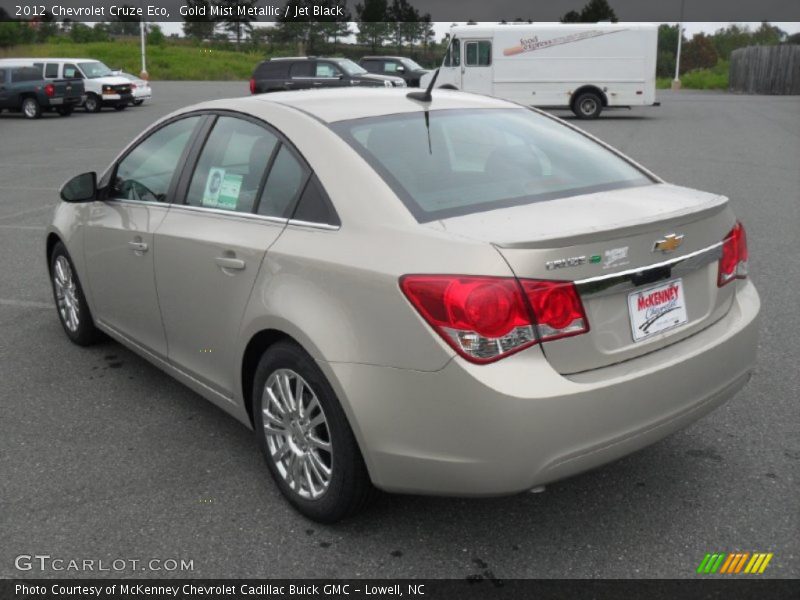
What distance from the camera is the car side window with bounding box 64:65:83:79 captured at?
27641 millimetres

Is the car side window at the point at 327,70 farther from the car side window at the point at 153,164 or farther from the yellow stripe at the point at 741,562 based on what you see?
the yellow stripe at the point at 741,562

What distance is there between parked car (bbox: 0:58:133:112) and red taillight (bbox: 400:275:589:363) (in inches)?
1098

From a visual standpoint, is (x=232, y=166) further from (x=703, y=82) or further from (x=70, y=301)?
(x=703, y=82)

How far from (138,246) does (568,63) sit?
22971 millimetres

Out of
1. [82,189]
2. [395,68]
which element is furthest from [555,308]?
[395,68]

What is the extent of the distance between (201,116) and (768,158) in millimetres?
12942

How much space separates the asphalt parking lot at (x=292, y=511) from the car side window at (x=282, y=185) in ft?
3.70

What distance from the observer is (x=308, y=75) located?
27.0 m

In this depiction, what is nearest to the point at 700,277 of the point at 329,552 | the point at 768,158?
the point at 329,552

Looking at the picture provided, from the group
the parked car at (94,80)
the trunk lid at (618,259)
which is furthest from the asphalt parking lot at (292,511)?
the parked car at (94,80)

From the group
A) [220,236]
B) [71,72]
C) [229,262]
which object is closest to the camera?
[229,262]

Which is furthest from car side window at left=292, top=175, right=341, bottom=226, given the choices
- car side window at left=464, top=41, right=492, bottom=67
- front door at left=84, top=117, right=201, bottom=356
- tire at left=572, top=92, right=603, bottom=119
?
car side window at left=464, top=41, right=492, bottom=67

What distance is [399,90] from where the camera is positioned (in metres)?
4.07

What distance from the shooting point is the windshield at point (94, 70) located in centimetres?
2870
